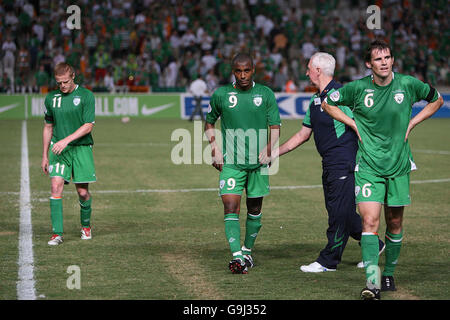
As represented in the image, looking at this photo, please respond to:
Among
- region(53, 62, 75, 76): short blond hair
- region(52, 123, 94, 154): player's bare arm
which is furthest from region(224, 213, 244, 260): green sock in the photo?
region(53, 62, 75, 76): short blond hair

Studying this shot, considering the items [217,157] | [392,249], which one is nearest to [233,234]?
[217,157]

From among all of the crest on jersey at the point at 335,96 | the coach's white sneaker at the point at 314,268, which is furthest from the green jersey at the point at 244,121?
the crest on jersey at the point at 335,96

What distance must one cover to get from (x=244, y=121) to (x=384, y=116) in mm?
1630

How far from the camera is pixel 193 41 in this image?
→ 112 ft

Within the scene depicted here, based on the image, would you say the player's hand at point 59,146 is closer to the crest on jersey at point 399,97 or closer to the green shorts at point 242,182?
the green shorts at point 242,182

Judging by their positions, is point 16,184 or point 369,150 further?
point 16,184

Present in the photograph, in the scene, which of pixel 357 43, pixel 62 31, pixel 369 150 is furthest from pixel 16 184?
pixel 357 43

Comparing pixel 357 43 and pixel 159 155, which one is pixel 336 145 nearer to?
pixel 159 155

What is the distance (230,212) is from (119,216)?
3.78 meters

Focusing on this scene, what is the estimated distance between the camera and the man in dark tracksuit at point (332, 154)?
741cm

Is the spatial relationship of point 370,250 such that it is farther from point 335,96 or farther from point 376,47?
point 376,47

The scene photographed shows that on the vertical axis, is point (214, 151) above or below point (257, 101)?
below

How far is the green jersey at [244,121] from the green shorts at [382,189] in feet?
4.63

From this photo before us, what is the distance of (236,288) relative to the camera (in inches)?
265
